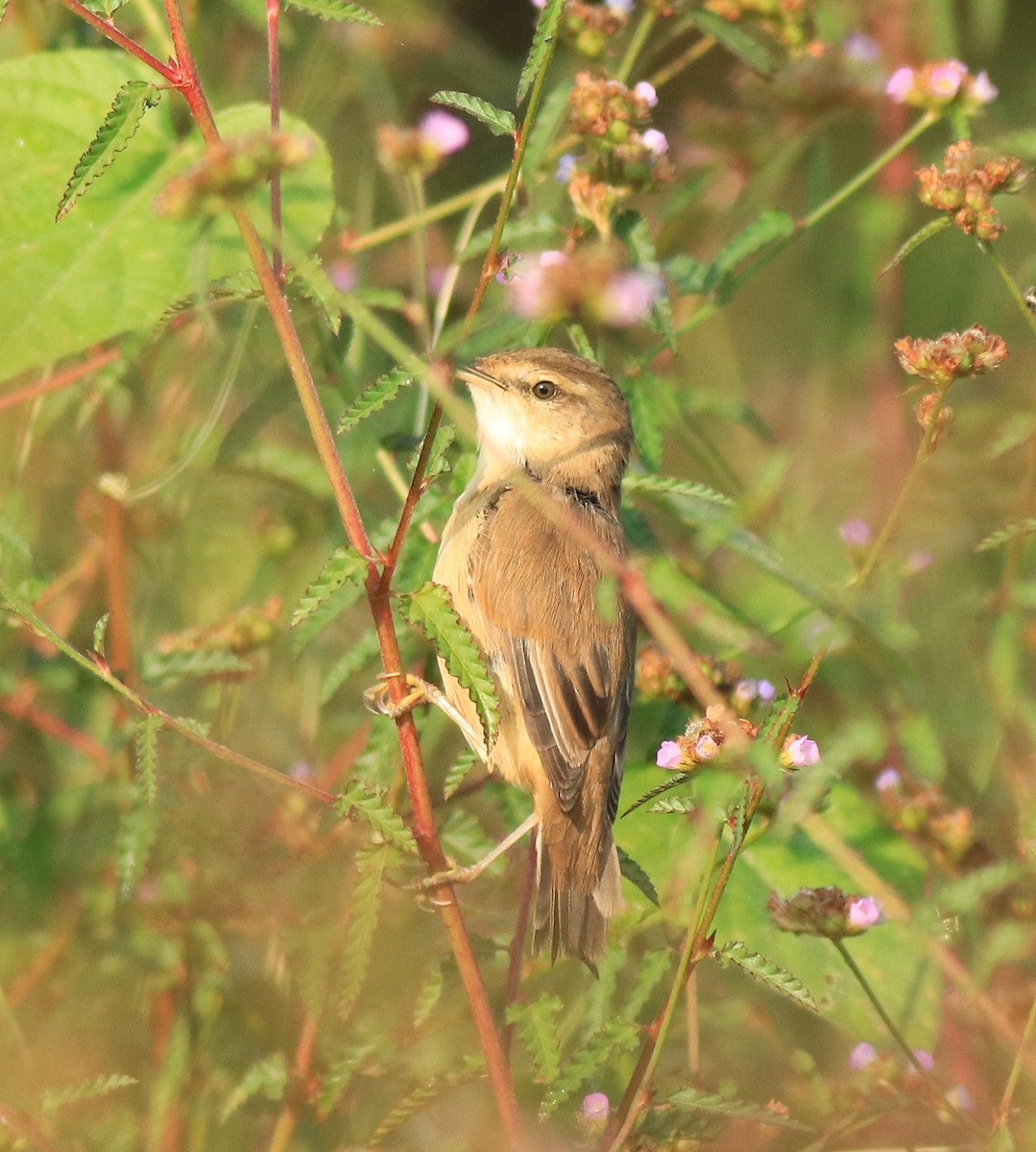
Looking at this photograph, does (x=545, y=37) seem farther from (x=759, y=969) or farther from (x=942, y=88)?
(x=942, y=88)

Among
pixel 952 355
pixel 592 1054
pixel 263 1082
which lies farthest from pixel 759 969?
pixel 263 1082

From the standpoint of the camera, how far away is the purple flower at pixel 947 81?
12.6 ft

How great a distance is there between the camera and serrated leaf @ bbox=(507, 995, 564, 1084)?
113 inches

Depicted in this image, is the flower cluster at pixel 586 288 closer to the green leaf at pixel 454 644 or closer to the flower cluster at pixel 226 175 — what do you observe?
the green leaf at pixel 454 644

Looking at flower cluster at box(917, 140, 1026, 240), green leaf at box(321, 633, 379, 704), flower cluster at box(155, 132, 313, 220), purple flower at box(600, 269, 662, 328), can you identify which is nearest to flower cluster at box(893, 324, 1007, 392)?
flower cluster at box(917, 140, 1026, 240)

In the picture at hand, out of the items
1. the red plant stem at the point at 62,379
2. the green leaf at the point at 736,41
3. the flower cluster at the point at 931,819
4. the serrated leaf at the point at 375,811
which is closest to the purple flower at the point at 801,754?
the serrated leaf at the point at 375,811

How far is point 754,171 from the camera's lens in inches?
216

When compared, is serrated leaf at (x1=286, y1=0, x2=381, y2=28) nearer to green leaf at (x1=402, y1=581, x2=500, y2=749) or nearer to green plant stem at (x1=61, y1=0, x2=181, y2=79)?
green plant stem at (x1=61, y1=0, x2=181, y2=79)

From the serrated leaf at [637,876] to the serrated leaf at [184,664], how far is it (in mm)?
983

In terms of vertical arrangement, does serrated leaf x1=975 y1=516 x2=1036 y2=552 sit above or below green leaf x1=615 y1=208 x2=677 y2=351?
below

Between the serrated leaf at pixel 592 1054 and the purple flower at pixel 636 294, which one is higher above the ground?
the purple flower at pixel 636 294

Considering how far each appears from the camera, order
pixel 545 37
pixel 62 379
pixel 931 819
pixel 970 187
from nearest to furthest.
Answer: pixel 545 37
pixel 970 187
pixel 931 819
pixel 62 379

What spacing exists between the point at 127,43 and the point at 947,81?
7.46 feet

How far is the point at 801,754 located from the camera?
8.52 ft
